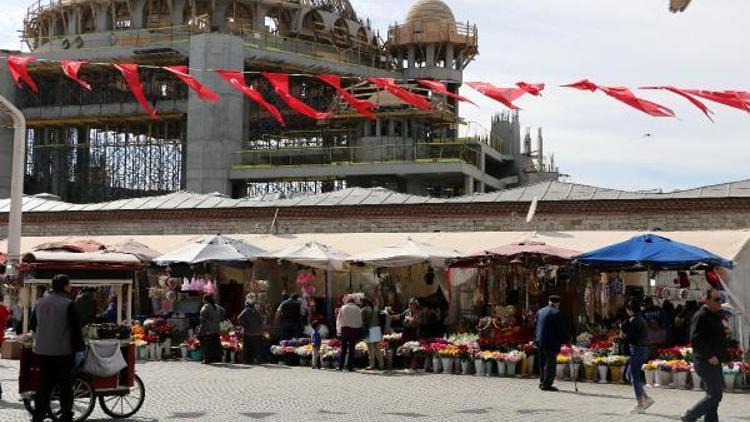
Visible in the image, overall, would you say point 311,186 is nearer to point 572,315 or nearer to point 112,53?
point 112,53

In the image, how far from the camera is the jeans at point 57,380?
10.4m

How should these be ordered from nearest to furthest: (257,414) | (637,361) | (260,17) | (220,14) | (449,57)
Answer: (257,414) < (637,361) < (220,14) < (260,17) < (449,57)

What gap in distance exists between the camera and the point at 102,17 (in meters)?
59.6

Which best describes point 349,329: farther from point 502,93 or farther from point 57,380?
point 57,380

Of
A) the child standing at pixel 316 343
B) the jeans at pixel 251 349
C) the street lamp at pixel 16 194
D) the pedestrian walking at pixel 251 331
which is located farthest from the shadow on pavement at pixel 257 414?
the street lamp at pixel 16 194

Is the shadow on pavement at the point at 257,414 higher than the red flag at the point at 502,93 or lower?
lower

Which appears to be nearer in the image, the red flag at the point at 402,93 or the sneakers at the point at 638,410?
the sneakers at the point at 638,410

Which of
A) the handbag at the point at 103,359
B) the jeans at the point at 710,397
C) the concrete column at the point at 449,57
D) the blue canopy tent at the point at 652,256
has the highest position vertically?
the concrete column at the point at 449,57

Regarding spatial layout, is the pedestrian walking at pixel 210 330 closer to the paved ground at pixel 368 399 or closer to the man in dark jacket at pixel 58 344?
the paved ground at pixel 368 399

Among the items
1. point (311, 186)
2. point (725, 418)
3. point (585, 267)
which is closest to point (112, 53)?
point (311, 186)

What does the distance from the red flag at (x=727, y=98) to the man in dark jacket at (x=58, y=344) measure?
30.2 ft

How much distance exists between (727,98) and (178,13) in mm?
48105

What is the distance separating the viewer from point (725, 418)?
11.9m

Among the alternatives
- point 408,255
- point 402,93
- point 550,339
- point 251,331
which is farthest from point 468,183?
point 550,339
